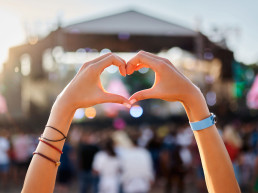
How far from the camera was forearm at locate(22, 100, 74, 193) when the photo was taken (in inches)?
38.7

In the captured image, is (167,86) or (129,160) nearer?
(167,86)

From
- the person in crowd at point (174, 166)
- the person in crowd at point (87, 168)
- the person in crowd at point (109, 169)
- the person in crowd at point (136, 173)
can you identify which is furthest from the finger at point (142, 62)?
the person in crowd at point (174, 166)

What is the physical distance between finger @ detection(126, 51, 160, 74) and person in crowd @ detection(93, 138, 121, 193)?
4812 mm

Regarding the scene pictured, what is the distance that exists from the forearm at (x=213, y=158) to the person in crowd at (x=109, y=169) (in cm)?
480

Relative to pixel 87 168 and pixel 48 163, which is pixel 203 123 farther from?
pixel 87 168

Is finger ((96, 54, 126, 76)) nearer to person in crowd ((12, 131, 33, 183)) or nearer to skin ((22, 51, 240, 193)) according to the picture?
skin ((22, 51, 240, 193))

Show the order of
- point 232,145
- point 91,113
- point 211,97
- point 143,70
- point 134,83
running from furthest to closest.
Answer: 1. point 143,70
2. point 134,83
3. point 91,113
4. point 211,97
5. point 232,145

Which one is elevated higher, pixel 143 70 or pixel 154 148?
pixel 143 70

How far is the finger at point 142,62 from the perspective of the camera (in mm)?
1080

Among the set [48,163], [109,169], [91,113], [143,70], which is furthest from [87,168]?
[143,70]

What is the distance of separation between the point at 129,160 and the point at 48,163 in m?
4.41

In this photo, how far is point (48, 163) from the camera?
3.33ft

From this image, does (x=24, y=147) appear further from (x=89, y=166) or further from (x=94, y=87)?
(x=94, y=87)

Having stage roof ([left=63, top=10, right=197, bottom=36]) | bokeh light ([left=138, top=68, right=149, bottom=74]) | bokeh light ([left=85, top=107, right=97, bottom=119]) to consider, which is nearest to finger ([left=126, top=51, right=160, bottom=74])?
stage roof ([left=63, top=10, right=197, bottom=36])
